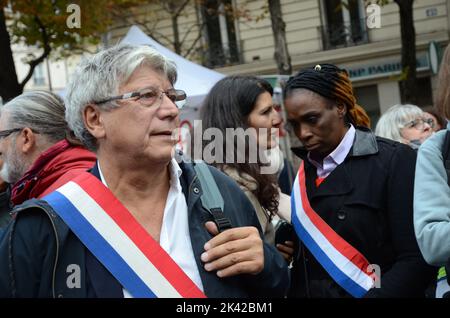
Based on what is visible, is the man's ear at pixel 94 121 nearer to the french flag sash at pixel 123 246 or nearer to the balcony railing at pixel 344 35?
the french flag sash at pixel 123 246

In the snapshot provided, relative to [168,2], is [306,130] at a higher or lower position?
lower

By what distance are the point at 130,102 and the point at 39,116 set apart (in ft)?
3.99

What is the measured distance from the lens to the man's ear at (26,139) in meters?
3.12

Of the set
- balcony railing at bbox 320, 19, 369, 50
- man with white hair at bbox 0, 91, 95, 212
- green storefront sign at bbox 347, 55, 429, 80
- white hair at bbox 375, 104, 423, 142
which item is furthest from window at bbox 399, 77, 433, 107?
man with white hair at bbox 0, 91, 95, 212

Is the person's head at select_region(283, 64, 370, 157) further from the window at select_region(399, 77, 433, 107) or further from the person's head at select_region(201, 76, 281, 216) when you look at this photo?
the window at select_region(399, 77, 433, 107)

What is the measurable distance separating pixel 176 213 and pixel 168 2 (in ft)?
54.1

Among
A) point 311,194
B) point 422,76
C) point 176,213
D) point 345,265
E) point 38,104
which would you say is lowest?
point 422,76

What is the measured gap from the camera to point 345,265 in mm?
2754

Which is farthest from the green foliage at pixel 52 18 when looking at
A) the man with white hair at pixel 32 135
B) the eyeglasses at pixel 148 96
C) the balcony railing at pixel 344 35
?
the eyeglasses at pixel 148 96

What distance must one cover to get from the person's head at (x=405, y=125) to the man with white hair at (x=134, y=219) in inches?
114

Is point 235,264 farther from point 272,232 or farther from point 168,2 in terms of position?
point 168,2

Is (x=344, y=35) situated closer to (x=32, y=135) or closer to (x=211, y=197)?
(x=32, y=135)
